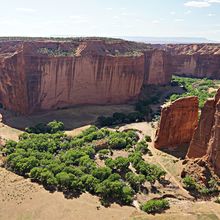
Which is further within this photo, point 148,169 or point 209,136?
point 148,169

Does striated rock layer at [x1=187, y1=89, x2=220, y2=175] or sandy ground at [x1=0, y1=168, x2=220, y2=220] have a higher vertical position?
striated rock layer at [x1=187, y1=89, x2=220, y2=175]

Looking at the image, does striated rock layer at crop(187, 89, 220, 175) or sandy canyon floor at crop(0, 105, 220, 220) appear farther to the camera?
striated rock layer at crop(187, 89, 220, 175)

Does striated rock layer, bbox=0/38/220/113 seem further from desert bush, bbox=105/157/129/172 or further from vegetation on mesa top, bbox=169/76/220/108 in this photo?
desert bush, bbox=105/157/129/172

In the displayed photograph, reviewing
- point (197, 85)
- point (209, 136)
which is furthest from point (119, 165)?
point (197, 85)

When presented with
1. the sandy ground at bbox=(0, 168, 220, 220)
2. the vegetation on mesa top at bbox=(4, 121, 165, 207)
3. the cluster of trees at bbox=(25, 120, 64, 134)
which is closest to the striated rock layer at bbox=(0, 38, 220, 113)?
the cluster of trees at bbox=(25, 120, 64, 134)

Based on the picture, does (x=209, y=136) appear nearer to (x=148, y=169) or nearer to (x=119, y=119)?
(x=148, y=169)

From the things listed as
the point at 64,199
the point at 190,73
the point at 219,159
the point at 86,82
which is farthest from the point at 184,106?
the point at 190,73
